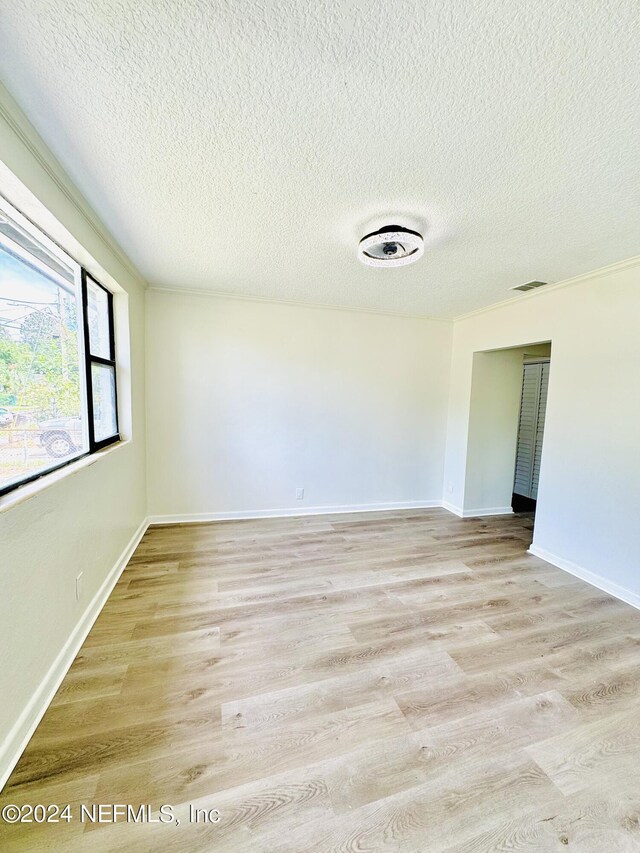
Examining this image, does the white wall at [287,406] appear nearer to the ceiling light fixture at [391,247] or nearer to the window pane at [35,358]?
the window pane at [35,358]

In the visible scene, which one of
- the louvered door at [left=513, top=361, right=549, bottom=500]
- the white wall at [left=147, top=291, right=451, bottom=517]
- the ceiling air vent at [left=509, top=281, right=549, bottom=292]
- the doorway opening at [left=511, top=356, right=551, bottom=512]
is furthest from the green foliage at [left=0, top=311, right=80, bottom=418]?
the louvered door at [left=513, top=361, right=549, bottom=500]

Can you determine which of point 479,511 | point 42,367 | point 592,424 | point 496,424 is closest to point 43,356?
point 42,367

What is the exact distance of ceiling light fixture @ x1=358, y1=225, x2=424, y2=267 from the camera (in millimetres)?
1927

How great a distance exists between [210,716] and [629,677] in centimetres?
214

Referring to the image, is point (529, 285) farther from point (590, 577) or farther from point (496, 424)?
point (590, 577)

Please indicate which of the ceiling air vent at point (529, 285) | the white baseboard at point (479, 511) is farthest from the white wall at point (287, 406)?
the ceiling air vent at point (529, 285)

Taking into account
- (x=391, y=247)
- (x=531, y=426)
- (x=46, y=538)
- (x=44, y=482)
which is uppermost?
(x=391, y=247)

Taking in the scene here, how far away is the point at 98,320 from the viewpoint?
2.45 meters

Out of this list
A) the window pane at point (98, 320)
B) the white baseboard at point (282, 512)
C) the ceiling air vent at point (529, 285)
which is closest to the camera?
the window pane at point (98, 320)

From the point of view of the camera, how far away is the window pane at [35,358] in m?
1.35

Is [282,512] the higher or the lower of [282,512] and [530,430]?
the lower

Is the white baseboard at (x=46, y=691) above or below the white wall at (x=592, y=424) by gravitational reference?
below

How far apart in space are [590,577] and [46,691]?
3627 mm

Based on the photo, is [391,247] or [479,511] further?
[479,511]
